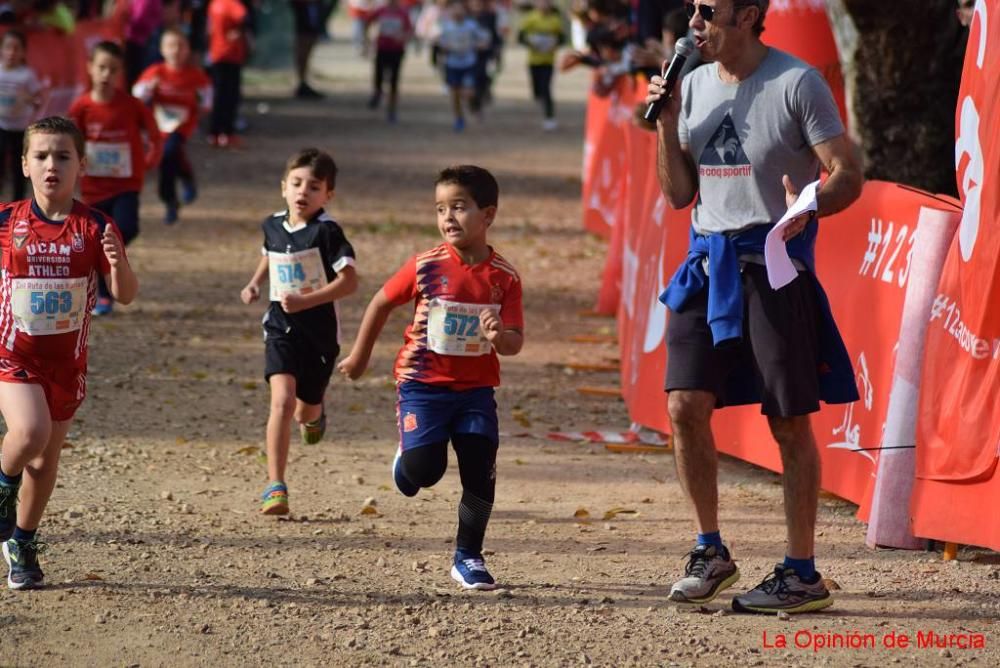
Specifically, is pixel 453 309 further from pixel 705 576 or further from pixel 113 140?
pixel 113 140

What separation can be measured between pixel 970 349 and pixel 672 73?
173 cm

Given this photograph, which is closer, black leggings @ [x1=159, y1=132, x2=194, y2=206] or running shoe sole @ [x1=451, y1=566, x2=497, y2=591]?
running shoe sole @ [x1=451, y1=566, x2=497, y2=591]

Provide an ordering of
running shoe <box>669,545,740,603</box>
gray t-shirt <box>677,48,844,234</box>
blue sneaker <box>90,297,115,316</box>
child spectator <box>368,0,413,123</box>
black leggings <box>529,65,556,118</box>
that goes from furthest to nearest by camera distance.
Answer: black leggings <box>529,65,556,118</box> → child spectator <box>368,0,413,123</box> → blue sneaker <box>90,297,115,316</box> → running shoe <box>669,545,740,603</box> → gray t-shirt <box>677,48,844,234</box>

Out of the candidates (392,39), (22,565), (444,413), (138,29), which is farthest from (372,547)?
(392,39)

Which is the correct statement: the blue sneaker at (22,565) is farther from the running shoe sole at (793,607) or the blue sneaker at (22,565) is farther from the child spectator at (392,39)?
the child spectator at (392,39)

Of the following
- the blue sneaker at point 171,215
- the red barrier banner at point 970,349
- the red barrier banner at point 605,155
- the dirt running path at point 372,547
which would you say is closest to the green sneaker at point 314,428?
the dirt running path at point 372,547

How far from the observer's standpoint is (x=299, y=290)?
7148 mm

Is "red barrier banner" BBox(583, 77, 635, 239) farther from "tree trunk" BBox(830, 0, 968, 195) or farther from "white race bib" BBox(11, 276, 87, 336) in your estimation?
"white race bib" BBox(11, 276, 87, 336)

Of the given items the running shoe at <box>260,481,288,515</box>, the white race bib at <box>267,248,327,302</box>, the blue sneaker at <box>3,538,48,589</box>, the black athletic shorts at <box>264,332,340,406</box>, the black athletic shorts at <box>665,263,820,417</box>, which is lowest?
the running shoe at <box>260,481,288,515</box>

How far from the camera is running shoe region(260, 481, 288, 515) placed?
722 cm

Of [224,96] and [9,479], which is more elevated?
[9,479]

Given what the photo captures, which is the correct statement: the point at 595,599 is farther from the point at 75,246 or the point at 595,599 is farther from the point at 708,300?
the point at 75,246

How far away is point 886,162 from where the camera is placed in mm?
9555

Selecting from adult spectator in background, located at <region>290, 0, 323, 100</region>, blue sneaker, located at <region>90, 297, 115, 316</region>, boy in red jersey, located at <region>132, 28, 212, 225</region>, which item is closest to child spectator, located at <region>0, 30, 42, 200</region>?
boy in red jersey, located at <region>132, 28, 212, 225</region>
